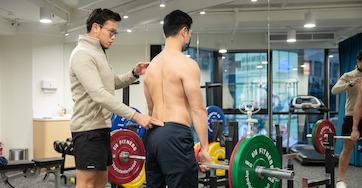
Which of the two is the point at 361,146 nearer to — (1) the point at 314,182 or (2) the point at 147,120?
(1) the point at 314,182

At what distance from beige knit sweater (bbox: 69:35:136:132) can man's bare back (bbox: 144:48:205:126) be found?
0.20 m

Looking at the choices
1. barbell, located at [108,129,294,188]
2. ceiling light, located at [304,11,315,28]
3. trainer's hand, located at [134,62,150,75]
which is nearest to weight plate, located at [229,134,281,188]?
barbell, located at [108,129,294,188]

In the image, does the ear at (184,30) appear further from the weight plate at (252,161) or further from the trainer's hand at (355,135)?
the trainer's hand at (355,135)

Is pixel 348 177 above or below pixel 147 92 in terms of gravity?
below

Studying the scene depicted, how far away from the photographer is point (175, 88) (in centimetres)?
232

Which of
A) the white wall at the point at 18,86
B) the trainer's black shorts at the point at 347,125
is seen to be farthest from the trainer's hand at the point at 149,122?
the white wall at the point at 18,86

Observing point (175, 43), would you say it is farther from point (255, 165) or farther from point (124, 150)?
point (124, 150)

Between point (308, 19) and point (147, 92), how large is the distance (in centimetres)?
346

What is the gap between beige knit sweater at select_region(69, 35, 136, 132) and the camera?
243 cm

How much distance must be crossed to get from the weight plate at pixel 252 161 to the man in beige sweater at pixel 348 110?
7.49 ft

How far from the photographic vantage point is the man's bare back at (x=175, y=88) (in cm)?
230

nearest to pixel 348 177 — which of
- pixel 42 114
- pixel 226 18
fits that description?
pixel 226 18

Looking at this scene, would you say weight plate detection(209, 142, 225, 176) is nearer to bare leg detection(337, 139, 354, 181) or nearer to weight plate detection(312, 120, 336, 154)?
weight plate detection(312, 120, 336, 154)

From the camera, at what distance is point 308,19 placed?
5230mm
